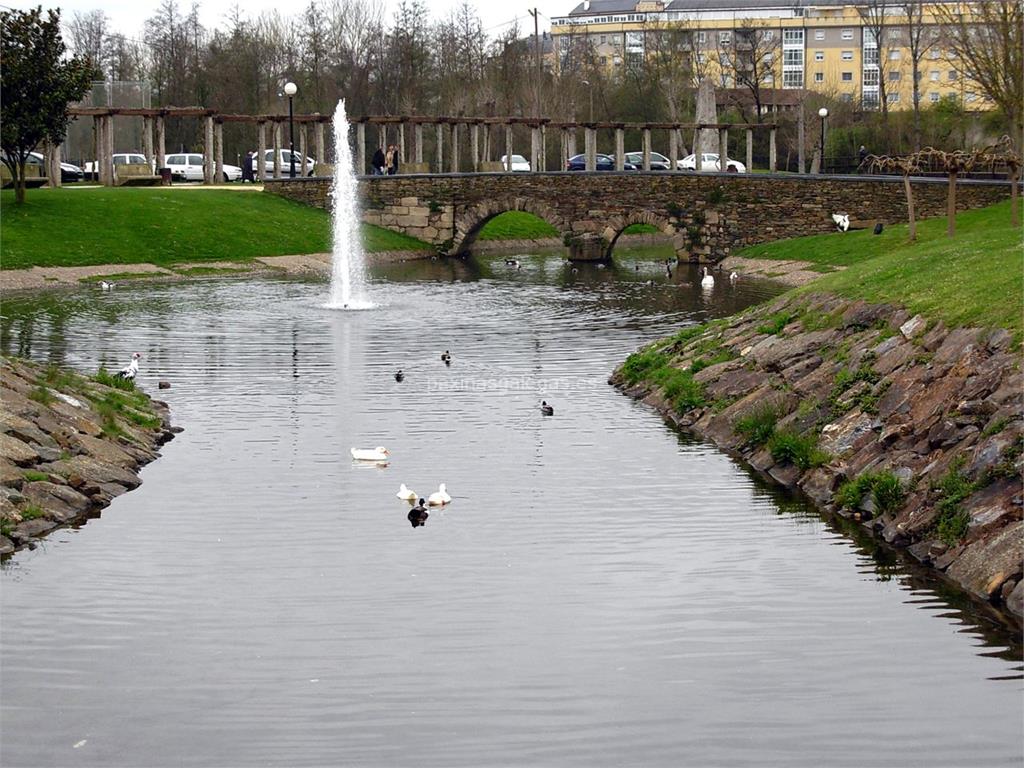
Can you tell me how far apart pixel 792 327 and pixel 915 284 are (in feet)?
9.42

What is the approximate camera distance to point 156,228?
223ft

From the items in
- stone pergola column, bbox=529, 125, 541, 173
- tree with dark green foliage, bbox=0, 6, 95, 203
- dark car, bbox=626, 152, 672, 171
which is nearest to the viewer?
tree with dark green foliage, bbox=0, 6, 95, 203

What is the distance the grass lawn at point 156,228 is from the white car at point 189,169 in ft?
50.2

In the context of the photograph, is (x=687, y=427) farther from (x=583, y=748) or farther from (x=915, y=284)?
(x=583, y=748)

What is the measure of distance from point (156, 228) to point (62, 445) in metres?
45.4

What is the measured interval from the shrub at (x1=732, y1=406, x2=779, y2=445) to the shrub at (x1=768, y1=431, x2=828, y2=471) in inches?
20.6

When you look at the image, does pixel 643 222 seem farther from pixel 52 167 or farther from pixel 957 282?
pixel 957 282

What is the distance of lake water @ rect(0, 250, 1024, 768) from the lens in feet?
45.8

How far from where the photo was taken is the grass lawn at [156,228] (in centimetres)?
6225

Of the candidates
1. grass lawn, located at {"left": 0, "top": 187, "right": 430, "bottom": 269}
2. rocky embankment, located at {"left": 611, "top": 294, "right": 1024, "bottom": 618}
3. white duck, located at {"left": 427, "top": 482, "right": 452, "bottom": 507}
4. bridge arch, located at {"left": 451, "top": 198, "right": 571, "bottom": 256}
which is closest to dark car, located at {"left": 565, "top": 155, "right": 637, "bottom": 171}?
bridge arch, located at {"left": 451, "top": 198, "right": 571, "bottom": 256}

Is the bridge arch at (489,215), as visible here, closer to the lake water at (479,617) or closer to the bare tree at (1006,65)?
the bare tree at (1006,65)

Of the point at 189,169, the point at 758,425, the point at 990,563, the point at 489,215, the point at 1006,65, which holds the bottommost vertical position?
the point at 990,563

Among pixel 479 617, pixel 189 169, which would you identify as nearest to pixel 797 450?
pixel 479 617

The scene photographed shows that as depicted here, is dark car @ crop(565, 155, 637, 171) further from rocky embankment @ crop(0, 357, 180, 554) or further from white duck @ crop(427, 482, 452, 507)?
white duck @ crop(427, 482, 452, 507)
